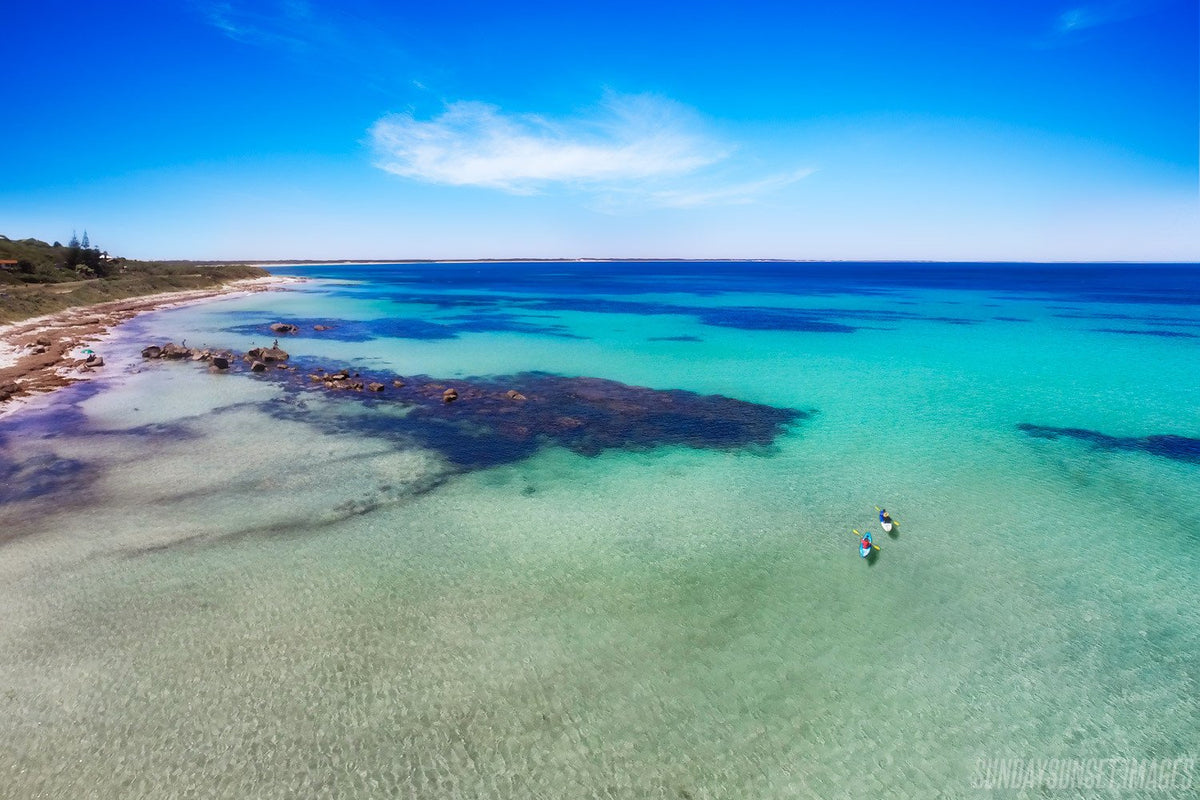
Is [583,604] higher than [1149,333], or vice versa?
[1149,333]

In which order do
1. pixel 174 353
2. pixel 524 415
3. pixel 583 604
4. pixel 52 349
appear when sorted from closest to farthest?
pixel 583 604, pixel 524 415, pixel 52 349, pixel 174 353

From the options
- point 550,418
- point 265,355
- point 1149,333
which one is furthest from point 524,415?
point 1149,333

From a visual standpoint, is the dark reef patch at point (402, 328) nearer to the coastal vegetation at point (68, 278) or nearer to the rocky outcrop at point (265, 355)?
the rocky outcrop at point (265, 355)

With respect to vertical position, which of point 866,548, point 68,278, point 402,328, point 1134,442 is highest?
point 68,278

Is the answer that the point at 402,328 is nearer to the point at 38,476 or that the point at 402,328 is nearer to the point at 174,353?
the point at 174,353

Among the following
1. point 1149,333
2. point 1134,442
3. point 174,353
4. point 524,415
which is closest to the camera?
point 1134,442

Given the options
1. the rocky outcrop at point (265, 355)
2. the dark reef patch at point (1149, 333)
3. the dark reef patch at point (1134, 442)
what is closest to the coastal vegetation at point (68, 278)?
the rocky outcrop at point (265, 355)

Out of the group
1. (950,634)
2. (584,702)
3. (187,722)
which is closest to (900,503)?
(950,634)

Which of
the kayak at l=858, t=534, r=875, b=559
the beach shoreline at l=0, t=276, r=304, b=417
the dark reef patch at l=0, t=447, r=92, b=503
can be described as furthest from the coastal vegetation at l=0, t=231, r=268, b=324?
the kayak at l=858, t=534, r=875, b=559

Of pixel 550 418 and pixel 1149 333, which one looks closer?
pixel 550 418
